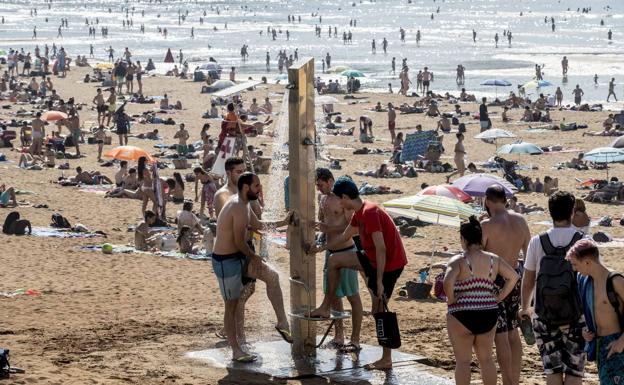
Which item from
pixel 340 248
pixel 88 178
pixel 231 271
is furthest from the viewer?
pixel 88 178

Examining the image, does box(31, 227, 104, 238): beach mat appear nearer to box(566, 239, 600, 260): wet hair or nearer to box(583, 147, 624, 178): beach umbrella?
box(583, 147, 624, 178): beach umbrella

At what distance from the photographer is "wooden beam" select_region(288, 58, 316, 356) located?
8742 mm

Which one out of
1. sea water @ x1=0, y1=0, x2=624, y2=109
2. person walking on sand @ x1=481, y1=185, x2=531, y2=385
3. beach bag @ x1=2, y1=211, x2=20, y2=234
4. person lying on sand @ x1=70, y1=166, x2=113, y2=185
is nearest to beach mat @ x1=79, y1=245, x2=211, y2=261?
beach bag @ x1=2, y1=211, x2=20, y2=234

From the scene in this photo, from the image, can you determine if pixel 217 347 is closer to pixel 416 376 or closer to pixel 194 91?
pixel 416 376

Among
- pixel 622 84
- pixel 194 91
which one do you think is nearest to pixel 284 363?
pixel 194 91

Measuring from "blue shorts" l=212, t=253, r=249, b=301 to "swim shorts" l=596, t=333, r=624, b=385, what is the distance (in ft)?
10.1

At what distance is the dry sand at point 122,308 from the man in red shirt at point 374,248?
73 cm

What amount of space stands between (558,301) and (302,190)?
8.60ft

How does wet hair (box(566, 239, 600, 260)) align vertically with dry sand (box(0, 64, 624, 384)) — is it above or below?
above

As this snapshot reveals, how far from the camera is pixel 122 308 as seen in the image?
444 inches

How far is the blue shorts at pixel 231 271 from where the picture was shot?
8.61 metres

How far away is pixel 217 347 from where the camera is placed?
919 centimetres

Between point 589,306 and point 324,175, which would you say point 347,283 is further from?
point 589,306

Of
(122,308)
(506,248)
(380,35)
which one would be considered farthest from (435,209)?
(380,35)
